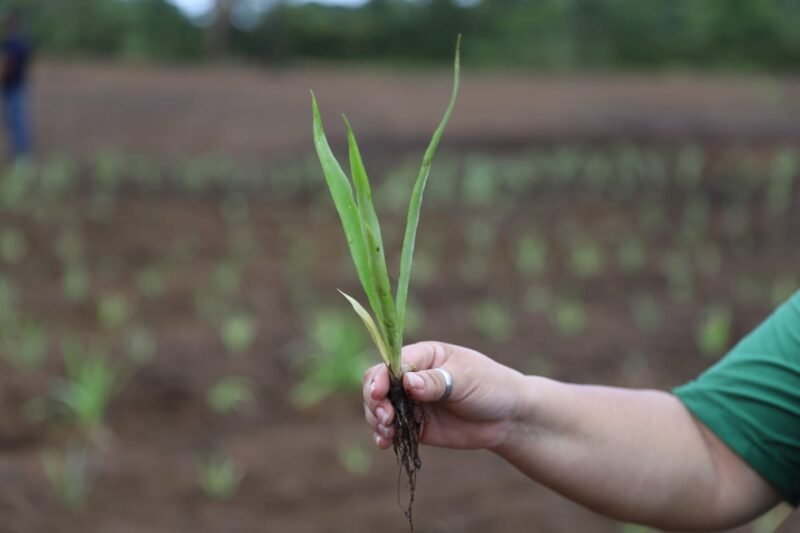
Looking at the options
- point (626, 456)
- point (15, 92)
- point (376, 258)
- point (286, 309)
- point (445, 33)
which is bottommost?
point (445, 33)

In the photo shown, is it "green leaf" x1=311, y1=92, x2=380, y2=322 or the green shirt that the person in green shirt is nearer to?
the green shirt

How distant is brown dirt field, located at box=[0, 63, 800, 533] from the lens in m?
3.29

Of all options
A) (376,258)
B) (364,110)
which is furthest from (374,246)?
(364,110)

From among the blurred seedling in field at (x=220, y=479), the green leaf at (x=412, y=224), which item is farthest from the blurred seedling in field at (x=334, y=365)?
the green leaf at (x=412, y=224)

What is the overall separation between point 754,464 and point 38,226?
5.49 m

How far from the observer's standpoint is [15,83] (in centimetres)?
885

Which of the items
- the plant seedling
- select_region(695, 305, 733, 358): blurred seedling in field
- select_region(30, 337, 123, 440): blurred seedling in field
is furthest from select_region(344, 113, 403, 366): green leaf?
select_region(695, 305, 733, 358): blurred seedling in field

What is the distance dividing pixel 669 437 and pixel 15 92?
328 inches

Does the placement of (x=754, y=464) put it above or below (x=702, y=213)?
above

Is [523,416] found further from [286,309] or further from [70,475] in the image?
[286,309]

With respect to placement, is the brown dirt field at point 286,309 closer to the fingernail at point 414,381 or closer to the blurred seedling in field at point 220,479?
the blurred seedling in field at point 220,479

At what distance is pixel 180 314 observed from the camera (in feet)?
16.8

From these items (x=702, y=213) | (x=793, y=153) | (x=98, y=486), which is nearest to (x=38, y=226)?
(x=98, y=486)

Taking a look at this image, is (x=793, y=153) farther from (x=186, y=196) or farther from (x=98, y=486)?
(x=98, y=486)
